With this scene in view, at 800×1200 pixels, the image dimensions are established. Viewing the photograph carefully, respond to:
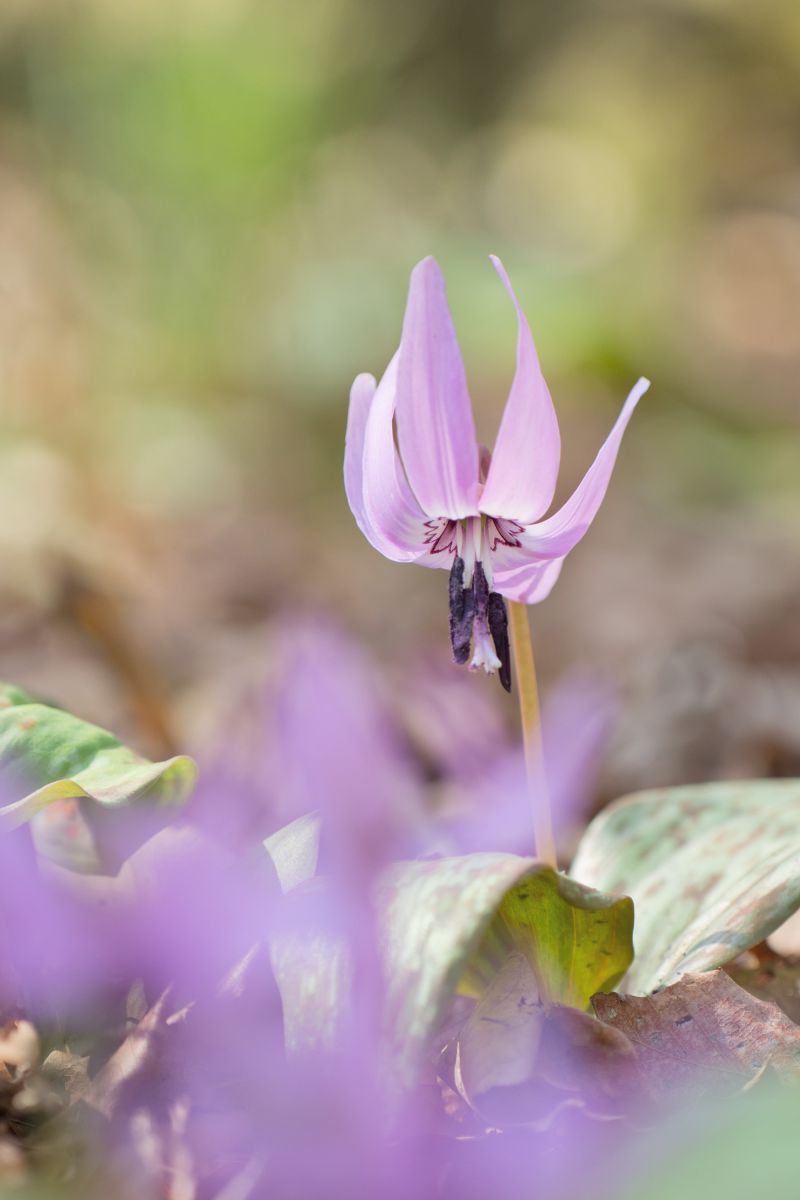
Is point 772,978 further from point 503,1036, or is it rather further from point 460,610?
point 460,610

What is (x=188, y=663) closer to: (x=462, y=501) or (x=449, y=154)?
(x=462, y=501)

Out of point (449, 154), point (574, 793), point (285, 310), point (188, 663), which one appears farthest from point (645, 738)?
point (449, 154)

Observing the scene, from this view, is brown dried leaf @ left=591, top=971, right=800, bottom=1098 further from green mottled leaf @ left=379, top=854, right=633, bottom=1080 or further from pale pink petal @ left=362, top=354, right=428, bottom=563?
pale pink petal @ left=362, top=354, right=428, bottom=563

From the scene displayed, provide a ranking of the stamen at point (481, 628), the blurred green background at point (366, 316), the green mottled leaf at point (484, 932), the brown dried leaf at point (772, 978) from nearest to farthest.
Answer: the green mottled leaf at point (484, 932), the stamen at point (481, 628), the brown dried leaf at point (772, 978), the blurred green background at point (366, 316)

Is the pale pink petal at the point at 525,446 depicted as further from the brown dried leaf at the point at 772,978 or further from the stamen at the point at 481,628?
the brown dried leaf at the point at 772,978

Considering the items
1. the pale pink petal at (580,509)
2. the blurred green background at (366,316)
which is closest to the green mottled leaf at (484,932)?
the pale pink petal at (580,509)

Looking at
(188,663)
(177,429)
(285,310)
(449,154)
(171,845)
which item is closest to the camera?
(171,845)
